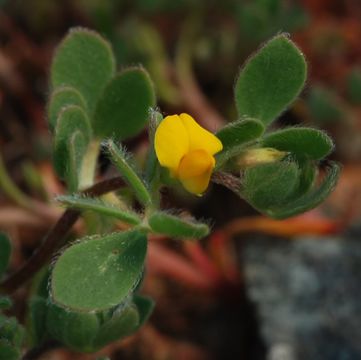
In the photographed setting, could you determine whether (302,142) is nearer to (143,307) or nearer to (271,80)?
(271,80)

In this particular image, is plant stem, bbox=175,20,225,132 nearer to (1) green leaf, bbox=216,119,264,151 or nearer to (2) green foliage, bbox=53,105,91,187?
(2) green foliage, bbox=53,105,91,187

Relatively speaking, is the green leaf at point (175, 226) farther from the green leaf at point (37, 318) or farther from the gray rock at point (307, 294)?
the gray rock at point (307, 294)

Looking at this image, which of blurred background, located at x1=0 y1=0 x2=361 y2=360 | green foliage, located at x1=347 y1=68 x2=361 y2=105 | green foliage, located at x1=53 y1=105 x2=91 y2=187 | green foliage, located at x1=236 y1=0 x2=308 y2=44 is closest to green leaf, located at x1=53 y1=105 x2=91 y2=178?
green foliage, located at x1=53 y1=105 x2=91 y2=187

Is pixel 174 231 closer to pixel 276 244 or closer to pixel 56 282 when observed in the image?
pixel 56 282

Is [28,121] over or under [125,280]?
under

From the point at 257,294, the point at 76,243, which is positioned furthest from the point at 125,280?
the point at 257,294

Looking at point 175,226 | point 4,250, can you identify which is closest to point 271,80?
point 175,226

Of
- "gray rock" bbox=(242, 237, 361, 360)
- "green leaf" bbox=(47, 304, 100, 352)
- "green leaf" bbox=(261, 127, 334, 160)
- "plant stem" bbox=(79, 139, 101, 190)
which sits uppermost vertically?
"green leaf" bbox=(261, 127, 334, 160)
